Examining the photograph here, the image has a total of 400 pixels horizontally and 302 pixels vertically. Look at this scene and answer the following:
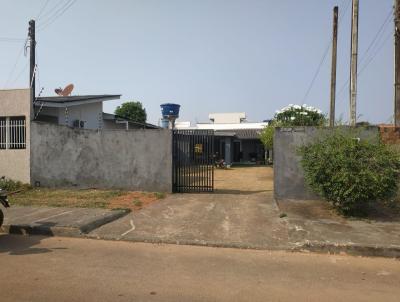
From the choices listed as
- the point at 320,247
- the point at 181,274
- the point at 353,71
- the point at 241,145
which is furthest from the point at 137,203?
the point at 241,145

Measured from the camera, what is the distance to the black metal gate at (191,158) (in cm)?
1343

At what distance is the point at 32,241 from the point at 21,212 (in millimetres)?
2681

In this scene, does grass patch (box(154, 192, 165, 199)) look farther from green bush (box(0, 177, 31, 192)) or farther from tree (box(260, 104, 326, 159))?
tree (box(260, 104, 326, 159))

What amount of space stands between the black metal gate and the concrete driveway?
58.2 inches

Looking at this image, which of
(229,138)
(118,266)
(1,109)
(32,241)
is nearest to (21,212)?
(32,241)

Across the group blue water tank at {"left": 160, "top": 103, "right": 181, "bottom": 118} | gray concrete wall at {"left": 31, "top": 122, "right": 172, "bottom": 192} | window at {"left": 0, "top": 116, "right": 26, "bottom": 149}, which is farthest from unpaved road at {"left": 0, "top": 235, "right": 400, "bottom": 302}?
blue water tank at {"left": 160, "top": 103, "right": 181, "bottom": 118}

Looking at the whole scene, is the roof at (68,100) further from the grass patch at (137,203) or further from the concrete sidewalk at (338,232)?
the concrete sidewalk at (338,232)

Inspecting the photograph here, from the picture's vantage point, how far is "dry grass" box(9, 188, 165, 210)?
36.9ft

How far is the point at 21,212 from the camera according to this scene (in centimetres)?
1023

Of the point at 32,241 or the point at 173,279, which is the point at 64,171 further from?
the point at 173,279

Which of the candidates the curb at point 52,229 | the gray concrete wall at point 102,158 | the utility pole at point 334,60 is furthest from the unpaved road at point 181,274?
the utility pole at point 334,60

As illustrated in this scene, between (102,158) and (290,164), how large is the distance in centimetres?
630

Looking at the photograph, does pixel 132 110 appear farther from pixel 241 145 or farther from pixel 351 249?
pixel 351 249

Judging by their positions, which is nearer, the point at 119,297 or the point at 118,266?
the point at 119,297
